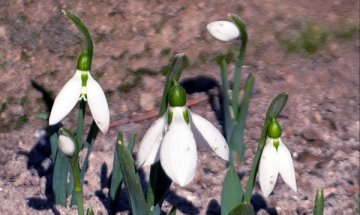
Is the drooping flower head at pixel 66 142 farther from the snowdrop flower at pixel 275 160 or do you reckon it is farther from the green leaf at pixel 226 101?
the green leaf at pixel 226 101

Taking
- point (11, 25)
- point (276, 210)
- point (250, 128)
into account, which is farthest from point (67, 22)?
point (276, 210)

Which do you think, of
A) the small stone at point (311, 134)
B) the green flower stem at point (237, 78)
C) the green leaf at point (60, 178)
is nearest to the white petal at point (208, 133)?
the green leaf at point (60, 178)

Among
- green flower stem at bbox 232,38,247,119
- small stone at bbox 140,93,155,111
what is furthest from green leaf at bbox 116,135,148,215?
small stone at bbox 140,93,155,111

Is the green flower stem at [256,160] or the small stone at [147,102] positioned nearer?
the green flower stem at [256,160]

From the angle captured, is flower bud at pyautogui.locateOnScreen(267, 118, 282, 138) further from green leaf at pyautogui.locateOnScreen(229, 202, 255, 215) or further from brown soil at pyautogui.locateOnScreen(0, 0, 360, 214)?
brown soil at pyautogui.locateOnScreen(0, 0, 360, 214)

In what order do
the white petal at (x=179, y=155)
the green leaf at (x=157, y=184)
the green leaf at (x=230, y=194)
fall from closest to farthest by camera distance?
the white petal at (x=179, y=155)
the green leaf at (x=157, y=184)
the green leaf at (x=230, y=194)

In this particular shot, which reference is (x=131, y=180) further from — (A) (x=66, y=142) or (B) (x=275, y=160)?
(B) (x=275, y=160)

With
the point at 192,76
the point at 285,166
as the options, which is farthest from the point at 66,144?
the point at 192,76

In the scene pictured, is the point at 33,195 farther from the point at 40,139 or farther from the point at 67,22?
the point at 67,22
